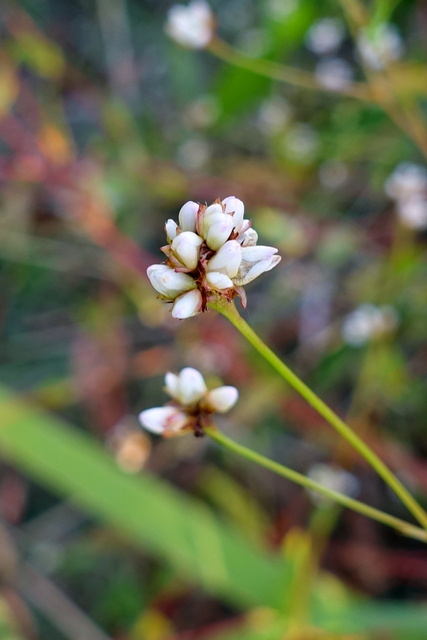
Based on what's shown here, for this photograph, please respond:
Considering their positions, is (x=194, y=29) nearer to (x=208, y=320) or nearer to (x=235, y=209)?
(x=208, y=320)

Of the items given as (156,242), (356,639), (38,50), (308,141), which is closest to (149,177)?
(156,242)

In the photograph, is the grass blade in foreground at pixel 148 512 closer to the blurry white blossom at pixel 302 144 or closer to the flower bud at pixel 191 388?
the flower bud at pixel 191 388

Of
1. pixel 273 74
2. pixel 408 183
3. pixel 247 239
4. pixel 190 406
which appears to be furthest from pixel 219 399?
pixel 408 183

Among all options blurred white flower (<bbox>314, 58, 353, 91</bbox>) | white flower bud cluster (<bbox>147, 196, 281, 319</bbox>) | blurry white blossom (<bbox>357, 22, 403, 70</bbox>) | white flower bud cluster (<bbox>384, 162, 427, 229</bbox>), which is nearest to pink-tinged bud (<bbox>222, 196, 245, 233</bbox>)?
white flower bud cluster (<bbox>147, 196, 281, 319</bbox>)

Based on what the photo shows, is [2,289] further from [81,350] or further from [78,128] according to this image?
[78,128]

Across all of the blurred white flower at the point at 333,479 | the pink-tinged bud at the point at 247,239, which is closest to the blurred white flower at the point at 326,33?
the blurred white flower at the point at 333,479

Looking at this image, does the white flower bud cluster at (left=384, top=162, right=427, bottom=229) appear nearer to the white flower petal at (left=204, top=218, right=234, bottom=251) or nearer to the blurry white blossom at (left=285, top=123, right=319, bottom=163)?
the blurry white blossom at (left=285, top=123, right=319, bottom=163)
